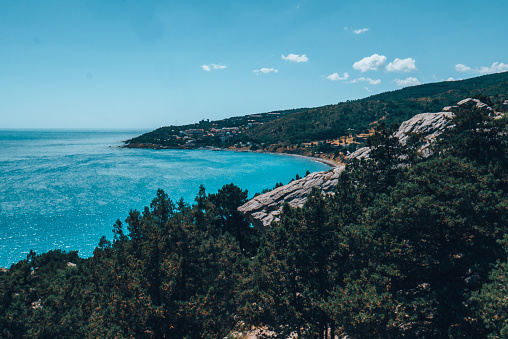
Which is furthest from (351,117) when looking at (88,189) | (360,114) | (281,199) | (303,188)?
(281,199)

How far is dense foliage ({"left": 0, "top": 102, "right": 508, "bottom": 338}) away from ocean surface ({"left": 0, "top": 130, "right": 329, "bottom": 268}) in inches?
1232

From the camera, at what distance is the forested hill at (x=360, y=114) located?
146750mm

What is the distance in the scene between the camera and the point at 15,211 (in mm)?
57344

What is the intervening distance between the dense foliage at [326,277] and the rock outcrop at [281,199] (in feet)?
41.8

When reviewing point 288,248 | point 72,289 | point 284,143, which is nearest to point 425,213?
point 288,248

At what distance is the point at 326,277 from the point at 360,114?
556 feet

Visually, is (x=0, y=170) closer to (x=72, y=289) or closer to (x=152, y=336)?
(x=72, y=289)

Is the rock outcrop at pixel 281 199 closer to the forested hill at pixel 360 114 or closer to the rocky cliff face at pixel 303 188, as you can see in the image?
the rocky cliff face at pixel 303 188

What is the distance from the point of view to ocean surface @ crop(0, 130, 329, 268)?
46.4 meters

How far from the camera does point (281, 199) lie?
110 feet

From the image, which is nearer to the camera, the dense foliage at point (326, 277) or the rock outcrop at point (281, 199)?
the dense foliage at point (326, 277)

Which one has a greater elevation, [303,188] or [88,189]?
[303,188]

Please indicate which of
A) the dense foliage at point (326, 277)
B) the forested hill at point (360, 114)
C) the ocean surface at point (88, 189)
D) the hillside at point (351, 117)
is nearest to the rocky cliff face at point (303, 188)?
the dense foliage at point (326, 277)

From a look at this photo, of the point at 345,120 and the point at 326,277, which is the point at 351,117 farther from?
the point at 326,277
